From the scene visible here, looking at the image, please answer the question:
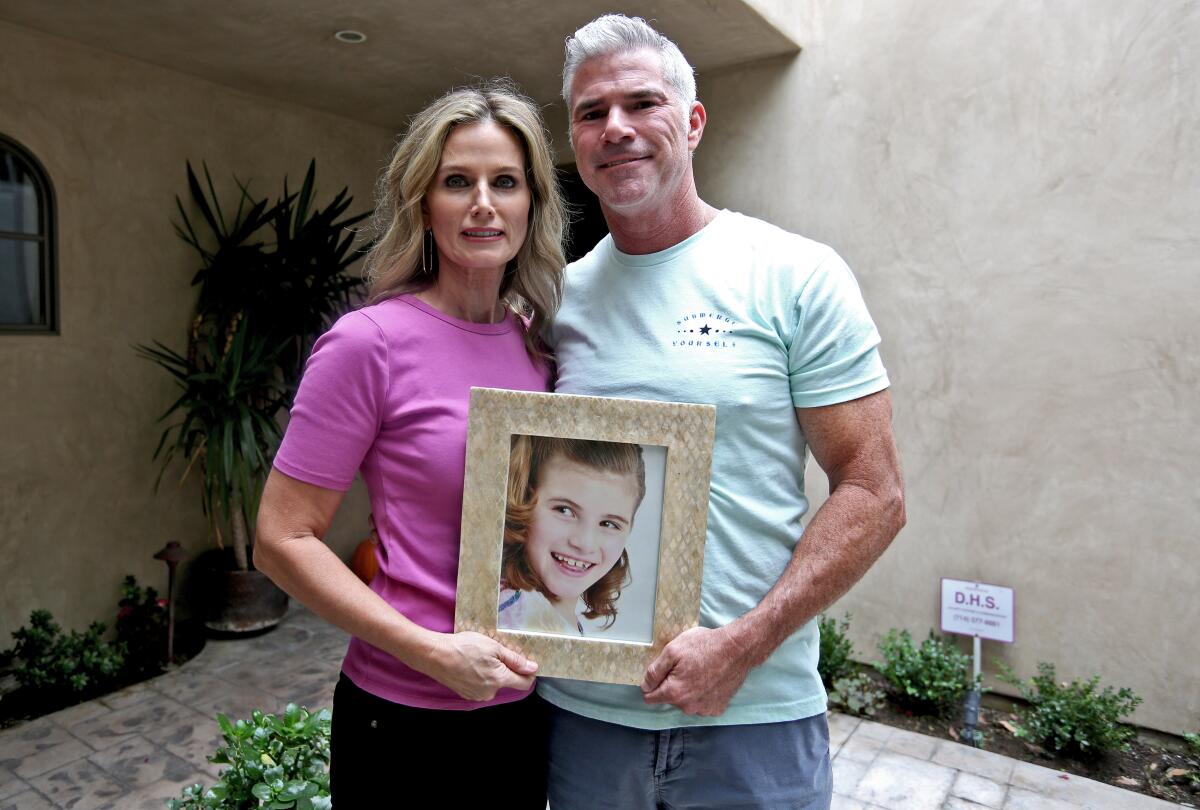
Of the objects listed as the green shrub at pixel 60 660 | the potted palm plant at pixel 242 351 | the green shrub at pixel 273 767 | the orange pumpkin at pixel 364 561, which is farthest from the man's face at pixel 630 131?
the orange pumpkin at pixel 364 561

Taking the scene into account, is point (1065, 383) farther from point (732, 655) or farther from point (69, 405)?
point (69, 405)

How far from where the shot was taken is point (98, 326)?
4172 millimetres

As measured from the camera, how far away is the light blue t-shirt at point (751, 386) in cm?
120

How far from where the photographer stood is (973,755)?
10.7 feet

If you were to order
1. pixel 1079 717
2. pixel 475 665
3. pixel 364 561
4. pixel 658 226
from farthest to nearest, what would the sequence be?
pixel 364 561, pixel 1079 717, pixel 658 226, pixel 475 665

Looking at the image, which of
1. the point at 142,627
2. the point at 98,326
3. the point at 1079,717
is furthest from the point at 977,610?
the point at 98,326

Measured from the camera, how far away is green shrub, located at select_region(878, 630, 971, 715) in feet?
11.6

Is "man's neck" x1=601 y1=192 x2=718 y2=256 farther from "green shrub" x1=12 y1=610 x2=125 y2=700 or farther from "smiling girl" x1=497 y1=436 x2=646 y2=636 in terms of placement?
"green shrub" x1=12 y1=610 x2=125 y2=700

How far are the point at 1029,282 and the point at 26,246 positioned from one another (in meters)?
4.71

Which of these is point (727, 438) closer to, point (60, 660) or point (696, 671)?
point (696, 671)

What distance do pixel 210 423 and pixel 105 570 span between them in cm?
102

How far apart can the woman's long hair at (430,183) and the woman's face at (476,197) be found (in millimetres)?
17

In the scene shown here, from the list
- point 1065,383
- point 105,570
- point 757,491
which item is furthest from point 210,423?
point 1065,383

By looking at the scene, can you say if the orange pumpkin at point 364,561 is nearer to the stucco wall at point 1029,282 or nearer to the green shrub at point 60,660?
the green shrub at point 60,660
